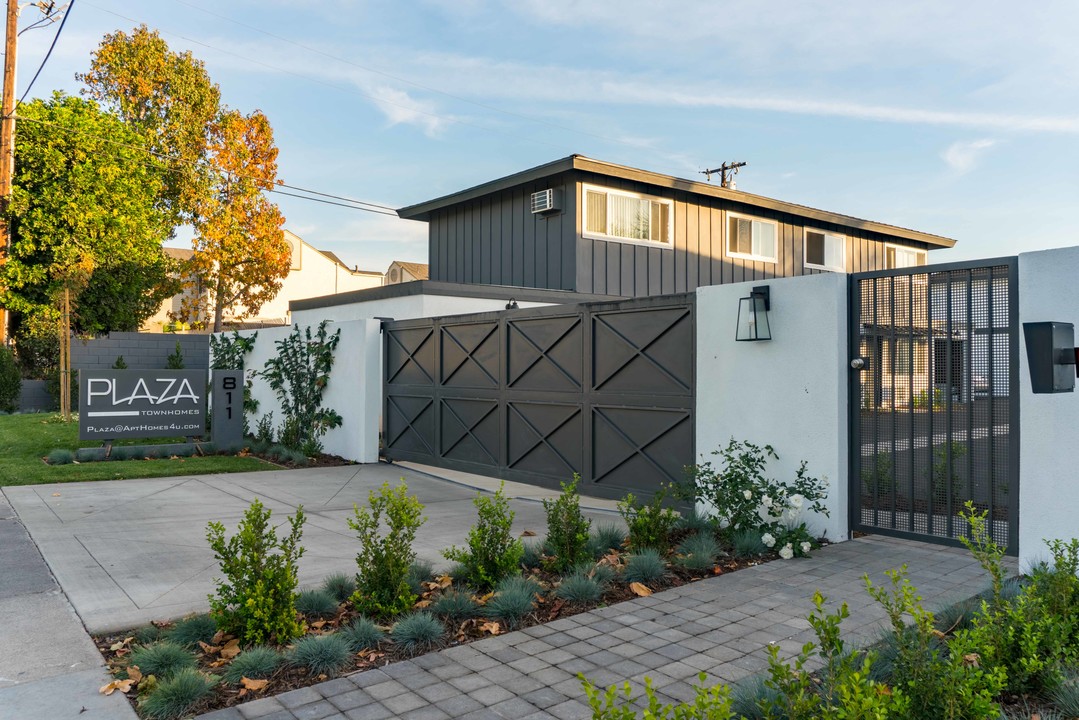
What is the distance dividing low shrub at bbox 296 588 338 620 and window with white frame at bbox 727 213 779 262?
540 inches

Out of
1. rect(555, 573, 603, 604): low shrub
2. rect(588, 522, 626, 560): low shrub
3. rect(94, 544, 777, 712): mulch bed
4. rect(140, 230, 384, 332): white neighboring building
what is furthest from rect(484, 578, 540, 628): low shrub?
rect(140, 230, 384, 332): white neighboring building

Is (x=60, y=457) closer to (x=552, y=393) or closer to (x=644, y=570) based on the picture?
(x=552, y=393)

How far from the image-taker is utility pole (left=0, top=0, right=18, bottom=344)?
17812mm

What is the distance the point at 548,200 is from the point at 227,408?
6.62 meters

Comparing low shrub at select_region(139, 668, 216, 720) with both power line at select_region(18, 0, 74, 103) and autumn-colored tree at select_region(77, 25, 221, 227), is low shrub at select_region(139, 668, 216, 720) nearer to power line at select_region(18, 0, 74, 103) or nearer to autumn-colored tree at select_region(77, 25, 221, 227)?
power line at select_region(18, 0, 74, 103)

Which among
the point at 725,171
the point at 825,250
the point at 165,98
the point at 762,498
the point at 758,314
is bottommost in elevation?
the point at 762,498

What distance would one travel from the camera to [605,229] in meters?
14.2

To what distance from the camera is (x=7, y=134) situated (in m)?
18.8

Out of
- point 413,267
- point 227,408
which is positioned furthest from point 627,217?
point 413,267

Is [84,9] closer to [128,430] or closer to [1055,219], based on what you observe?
[128,430]

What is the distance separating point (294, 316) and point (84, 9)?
7.04 meters

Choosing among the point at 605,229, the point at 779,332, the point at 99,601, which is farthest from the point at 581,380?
the point at 605,229

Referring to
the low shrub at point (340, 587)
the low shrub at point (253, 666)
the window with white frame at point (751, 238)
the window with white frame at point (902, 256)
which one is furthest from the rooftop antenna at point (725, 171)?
the low shrub at point (253, 666)

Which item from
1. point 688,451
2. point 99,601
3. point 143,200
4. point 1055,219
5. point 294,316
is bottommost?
point 99,601
